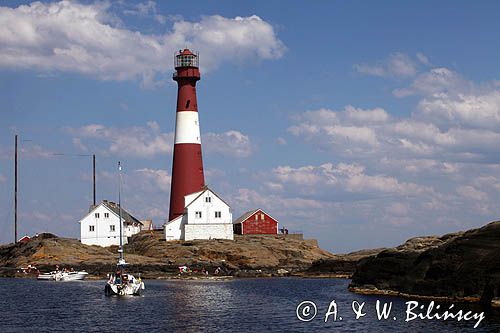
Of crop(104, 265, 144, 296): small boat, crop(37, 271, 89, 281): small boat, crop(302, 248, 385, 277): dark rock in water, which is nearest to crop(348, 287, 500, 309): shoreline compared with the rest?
crop(104, 265, 144, 296): small boat

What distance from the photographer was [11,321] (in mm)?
57156

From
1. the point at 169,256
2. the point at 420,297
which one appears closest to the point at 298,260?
the point at 169,256

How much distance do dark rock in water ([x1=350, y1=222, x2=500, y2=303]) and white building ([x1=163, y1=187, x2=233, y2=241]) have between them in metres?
35.6

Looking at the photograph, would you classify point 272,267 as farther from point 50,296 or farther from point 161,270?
point 50,296

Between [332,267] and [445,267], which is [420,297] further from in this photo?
[332,267]

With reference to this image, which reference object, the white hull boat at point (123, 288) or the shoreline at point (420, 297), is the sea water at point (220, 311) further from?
the shoreline at point (420, 297)

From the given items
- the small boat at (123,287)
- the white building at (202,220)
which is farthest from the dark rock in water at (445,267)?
the white building at (202,220)

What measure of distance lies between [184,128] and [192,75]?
798 cm

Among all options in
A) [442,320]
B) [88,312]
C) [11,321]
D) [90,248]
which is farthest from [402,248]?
[90,248]

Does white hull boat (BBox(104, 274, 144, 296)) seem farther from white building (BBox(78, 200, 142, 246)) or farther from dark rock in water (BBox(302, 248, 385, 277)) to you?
white building (BBox(78, 200, 142, 246))

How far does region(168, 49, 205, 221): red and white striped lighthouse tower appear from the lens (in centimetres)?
10844

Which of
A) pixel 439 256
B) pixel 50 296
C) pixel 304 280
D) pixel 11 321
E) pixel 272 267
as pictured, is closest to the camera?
pixel 11 321

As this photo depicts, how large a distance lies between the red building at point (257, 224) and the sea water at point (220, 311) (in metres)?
31.9

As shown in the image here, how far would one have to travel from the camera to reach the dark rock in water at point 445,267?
60281 mm
